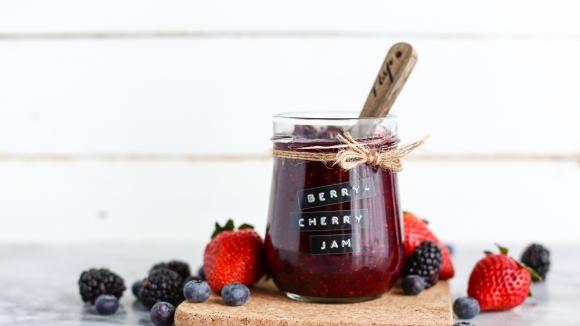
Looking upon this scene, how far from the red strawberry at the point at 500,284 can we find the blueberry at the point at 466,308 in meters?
0.05

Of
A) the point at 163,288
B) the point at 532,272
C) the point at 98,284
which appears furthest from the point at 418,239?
the point at 98,284

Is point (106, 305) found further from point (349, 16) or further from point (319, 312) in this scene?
point (349, 16)

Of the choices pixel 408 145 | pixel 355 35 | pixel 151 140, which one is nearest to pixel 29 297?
pixel 151 140

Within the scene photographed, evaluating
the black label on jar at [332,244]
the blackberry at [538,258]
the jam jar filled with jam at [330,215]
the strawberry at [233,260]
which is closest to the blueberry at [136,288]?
the strawberry at [233,260]

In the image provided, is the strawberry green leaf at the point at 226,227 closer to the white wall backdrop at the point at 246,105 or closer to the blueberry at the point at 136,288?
the blueberry at the point at 136,288

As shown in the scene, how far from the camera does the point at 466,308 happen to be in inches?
49.3

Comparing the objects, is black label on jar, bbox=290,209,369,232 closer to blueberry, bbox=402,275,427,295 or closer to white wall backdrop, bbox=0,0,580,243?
blueberry, bbox=402,275,427,295

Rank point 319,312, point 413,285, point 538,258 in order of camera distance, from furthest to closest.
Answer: point 538,258 < point 413,285 < point 319,312

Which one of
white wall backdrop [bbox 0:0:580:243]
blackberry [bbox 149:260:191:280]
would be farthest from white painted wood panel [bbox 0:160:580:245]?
blackberry [bbox 149:260:191:280]

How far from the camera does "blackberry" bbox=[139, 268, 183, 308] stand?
1.30 metres

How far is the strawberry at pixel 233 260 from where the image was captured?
1275 mm

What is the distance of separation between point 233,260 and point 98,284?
0.25m

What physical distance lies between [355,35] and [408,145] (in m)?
0.67

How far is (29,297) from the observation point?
4.73ft
